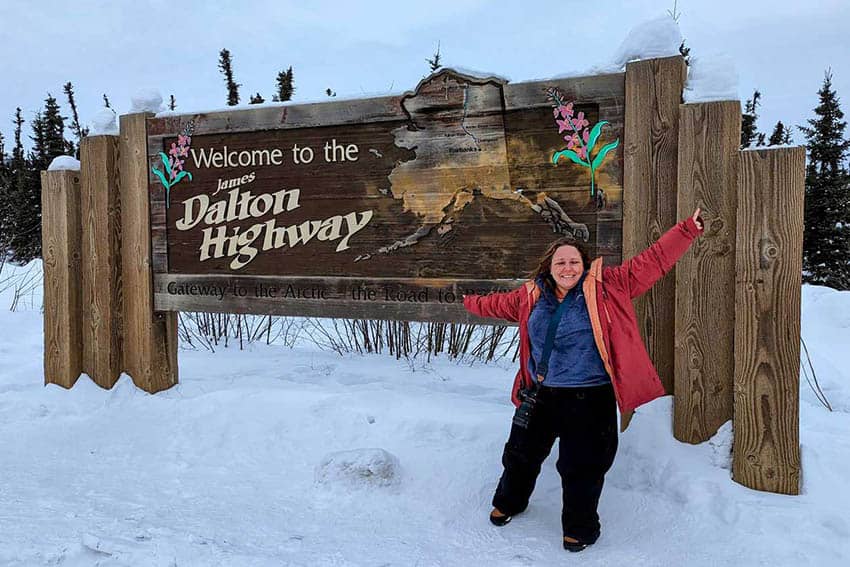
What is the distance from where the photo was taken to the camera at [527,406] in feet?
9.22

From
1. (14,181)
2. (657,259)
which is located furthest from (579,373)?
(14,181)

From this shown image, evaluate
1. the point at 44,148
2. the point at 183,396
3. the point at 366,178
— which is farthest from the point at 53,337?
the point at 44,148

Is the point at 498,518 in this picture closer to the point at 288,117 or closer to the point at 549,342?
the point at 549,342

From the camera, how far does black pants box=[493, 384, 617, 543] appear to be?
2.64 m

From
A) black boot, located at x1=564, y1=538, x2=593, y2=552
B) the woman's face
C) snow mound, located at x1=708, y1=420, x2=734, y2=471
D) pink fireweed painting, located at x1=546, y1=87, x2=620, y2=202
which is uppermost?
pink fireweed painting, located at x1=546, y1=87, x2=620, y2=202

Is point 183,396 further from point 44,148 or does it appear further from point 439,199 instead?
point 44,148

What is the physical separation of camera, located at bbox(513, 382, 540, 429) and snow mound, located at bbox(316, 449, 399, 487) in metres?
0.81

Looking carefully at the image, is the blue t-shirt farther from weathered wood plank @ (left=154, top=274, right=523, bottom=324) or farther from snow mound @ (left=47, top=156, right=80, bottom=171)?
snow mound @ (left=47, top=156, right=80, bottom=171)

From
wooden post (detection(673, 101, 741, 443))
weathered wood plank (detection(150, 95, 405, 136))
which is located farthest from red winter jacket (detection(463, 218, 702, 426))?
weathered wood plank (detection(150, 95, 405, 136))

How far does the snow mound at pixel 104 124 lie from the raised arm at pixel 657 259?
12.4 feet

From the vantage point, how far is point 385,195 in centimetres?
391

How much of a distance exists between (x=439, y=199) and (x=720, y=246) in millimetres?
1588

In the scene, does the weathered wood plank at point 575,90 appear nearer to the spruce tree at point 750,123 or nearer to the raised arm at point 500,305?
the raised arm at point 500,305

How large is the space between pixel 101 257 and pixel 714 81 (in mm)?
4215
